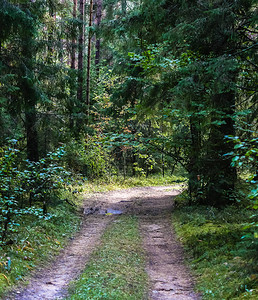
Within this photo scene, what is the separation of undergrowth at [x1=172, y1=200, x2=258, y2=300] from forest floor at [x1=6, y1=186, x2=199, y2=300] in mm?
321

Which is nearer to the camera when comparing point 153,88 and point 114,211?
point 153,88

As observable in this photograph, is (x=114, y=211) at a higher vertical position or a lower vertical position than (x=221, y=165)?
lower

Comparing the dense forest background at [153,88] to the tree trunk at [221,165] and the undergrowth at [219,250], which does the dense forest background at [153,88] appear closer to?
the tree trunk at [221,165]

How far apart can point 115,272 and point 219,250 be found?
251cm

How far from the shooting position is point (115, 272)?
20.8 feet

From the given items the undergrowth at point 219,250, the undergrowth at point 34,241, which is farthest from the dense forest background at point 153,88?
the undergrowth at point 219,250

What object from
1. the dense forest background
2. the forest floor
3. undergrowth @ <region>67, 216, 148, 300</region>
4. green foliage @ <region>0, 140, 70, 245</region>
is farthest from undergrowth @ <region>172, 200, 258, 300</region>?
green foliage @ <region>0, 140, 70, 245</region>

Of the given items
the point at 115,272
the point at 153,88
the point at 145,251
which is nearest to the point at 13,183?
the point at 115,272

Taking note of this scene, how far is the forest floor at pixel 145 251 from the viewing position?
5651mm

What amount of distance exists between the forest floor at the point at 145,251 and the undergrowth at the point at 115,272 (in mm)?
211

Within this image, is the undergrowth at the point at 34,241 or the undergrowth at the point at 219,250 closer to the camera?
the undergrowth at the point at 219,250

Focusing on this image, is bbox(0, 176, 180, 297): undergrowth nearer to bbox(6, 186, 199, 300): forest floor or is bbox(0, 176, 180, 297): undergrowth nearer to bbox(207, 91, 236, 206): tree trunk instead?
bbox(6, 186, 199, 300): forest floor

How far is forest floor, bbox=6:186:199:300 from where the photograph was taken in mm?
5651

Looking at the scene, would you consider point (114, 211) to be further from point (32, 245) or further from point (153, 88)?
point (153, 88)
